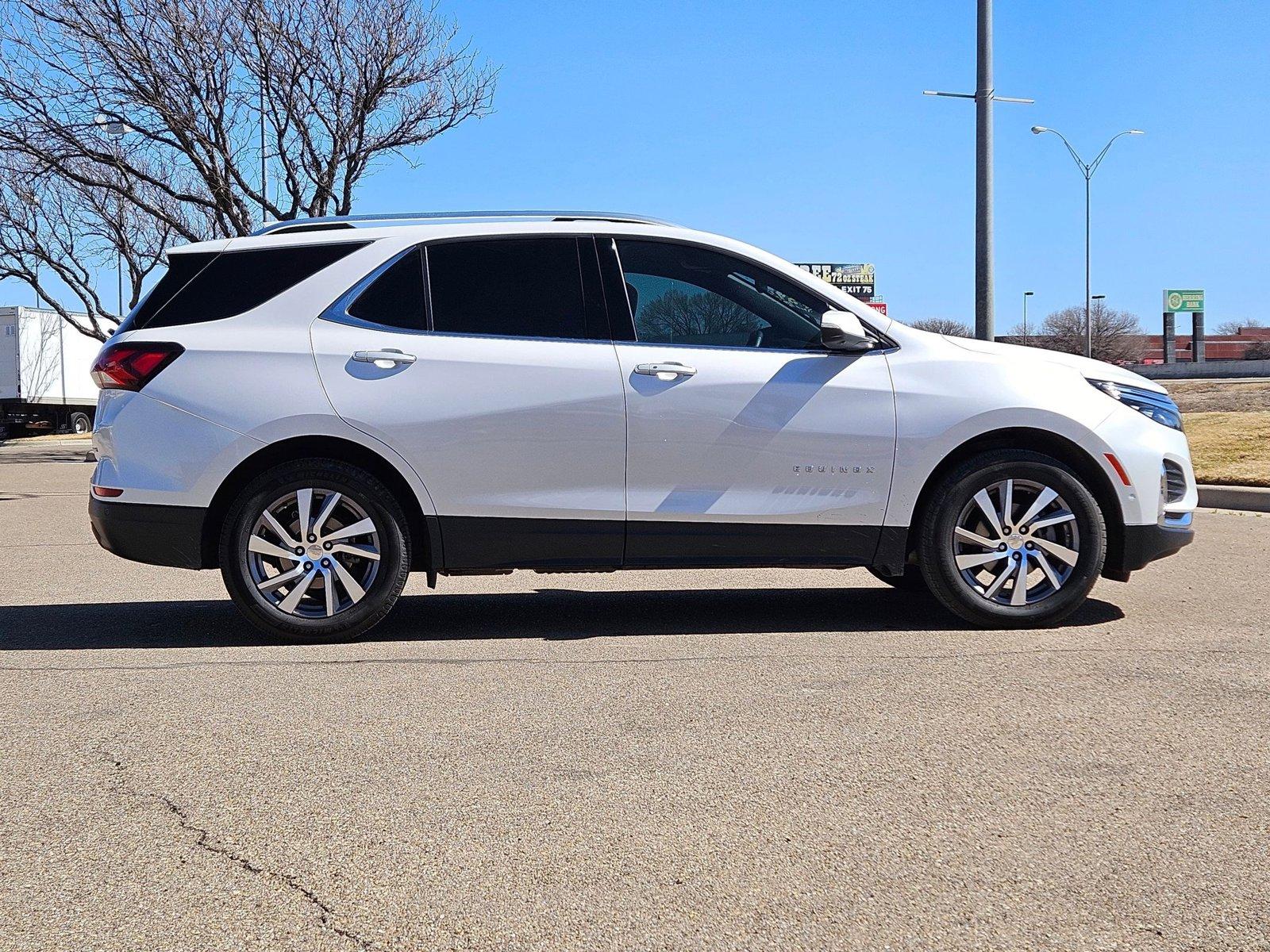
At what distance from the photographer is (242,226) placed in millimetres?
27859

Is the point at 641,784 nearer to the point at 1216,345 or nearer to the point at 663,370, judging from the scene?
the point at 663,370

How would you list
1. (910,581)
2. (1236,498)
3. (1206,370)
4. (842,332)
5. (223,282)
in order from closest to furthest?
(842,332) → (223,282) → (910,581) → (1236,498) → (1206,370)

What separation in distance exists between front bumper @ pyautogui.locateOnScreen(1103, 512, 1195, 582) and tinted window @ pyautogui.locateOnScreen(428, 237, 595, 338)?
2.69 metres

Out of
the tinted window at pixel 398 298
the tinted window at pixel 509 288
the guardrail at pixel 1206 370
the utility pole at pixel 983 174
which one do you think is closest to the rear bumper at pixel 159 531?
the tinted window at pixel 398 298

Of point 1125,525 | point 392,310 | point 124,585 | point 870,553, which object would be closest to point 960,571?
point 870,553

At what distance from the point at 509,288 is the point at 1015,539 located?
8.59ft

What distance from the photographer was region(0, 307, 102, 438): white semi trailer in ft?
130

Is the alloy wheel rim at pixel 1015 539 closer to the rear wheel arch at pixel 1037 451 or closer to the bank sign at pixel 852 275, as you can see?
the rear wheel arch at pixel 1037 451

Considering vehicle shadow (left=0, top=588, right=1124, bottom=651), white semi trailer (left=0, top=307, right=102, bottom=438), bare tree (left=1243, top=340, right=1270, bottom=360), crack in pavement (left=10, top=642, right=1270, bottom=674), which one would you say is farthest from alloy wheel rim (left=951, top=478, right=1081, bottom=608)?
bare tree (left=1243, top=340, right=1270, bottom=360)

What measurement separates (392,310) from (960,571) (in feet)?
9.44

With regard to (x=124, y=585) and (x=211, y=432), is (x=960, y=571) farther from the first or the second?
(x=124, y=585)

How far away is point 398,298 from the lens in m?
6.04

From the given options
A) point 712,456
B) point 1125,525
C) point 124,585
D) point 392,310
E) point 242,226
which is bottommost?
point 124,585

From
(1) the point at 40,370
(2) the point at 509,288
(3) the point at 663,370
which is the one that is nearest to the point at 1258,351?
(1) the point at 40,370
